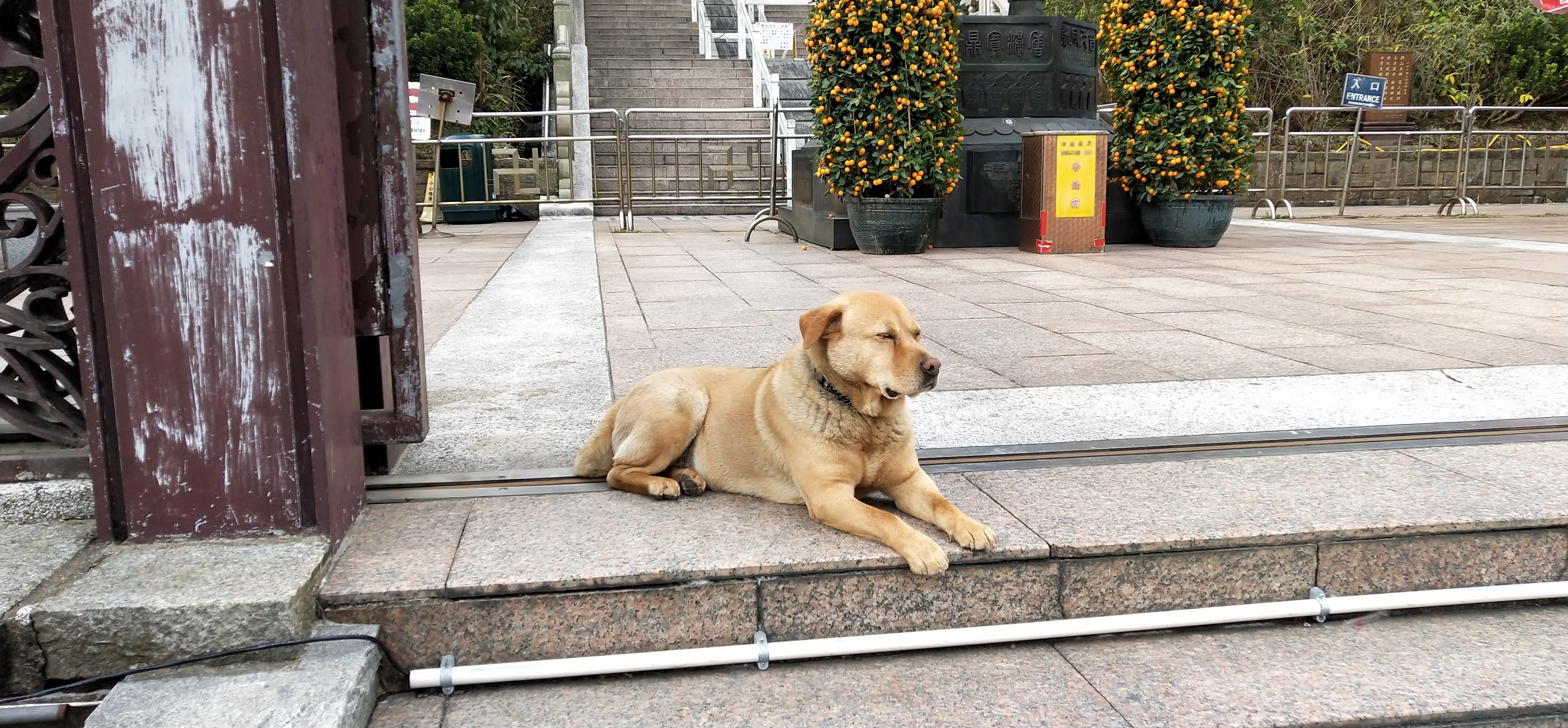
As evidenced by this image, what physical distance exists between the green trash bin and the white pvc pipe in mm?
15459

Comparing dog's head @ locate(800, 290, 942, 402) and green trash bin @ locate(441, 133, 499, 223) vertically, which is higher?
green trash bin @ locate(441, 133, 499, 223)

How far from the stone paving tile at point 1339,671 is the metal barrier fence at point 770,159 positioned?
12487 mm

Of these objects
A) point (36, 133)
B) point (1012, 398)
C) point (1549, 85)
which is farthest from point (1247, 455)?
point (1549, 85)

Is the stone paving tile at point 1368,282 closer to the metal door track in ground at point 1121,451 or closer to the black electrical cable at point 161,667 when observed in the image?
the metal door track in ground at point 1121,451

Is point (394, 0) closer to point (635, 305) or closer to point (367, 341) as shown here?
point (367, 341)

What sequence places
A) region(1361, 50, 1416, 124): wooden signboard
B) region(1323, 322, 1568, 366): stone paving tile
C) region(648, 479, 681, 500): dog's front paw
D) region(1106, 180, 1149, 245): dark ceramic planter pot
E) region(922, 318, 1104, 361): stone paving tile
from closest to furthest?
1. region(648, 479, 681, 500): dog's front paw
2. region(1323, 322, 1568, 366): stone paving tile
3. region(922, 318, 1104, 361): stone paving tile
4. region(1106, 180, 1149, 245): dark ceramic planter pot
5. region(1361, 50, 1416, 124): wooden signboard

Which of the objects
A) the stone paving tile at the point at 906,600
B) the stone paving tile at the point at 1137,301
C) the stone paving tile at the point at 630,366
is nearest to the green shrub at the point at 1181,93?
the stone paving tile at the point at 1137,301

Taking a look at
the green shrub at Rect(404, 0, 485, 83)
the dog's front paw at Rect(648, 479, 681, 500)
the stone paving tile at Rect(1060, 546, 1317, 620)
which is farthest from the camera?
the green shrub at Rect(404, 0, 485, 83)

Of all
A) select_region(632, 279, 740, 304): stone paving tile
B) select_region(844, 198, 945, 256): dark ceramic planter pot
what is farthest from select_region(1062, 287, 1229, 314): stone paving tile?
select_region(844, 198, 945, 256): dark ceramic planter pot

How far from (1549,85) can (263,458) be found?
25181 mm

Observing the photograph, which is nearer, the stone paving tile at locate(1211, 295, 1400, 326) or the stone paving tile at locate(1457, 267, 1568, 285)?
the stone paving tile at locate(1211, 295, 1400, 326)

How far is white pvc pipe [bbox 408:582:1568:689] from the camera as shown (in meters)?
2.56

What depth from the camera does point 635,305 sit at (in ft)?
23.7

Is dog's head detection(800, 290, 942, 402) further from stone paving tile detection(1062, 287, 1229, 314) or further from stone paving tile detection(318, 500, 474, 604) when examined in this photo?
stone paving tile detection(1062, 287, 1229, 314)
